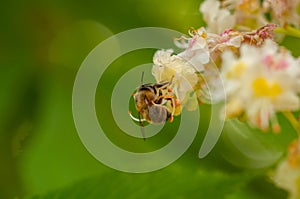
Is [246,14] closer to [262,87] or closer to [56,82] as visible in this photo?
[262,87]

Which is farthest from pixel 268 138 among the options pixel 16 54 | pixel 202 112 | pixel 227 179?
pixel 16 54

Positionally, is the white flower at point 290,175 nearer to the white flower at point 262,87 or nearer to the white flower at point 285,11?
the white flower at point 262,87

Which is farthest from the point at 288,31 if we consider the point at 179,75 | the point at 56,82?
the point at 56,82

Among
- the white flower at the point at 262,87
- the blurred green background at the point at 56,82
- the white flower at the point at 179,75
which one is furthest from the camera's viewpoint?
the blurred green background at the point at 56,82

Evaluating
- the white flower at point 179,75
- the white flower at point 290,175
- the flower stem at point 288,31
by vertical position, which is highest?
the flower stem at point 288,31

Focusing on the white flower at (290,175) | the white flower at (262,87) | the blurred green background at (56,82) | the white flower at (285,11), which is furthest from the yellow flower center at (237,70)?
the blurred green background at (56,82)

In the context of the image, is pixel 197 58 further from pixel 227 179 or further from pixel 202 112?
pixel 202 112
